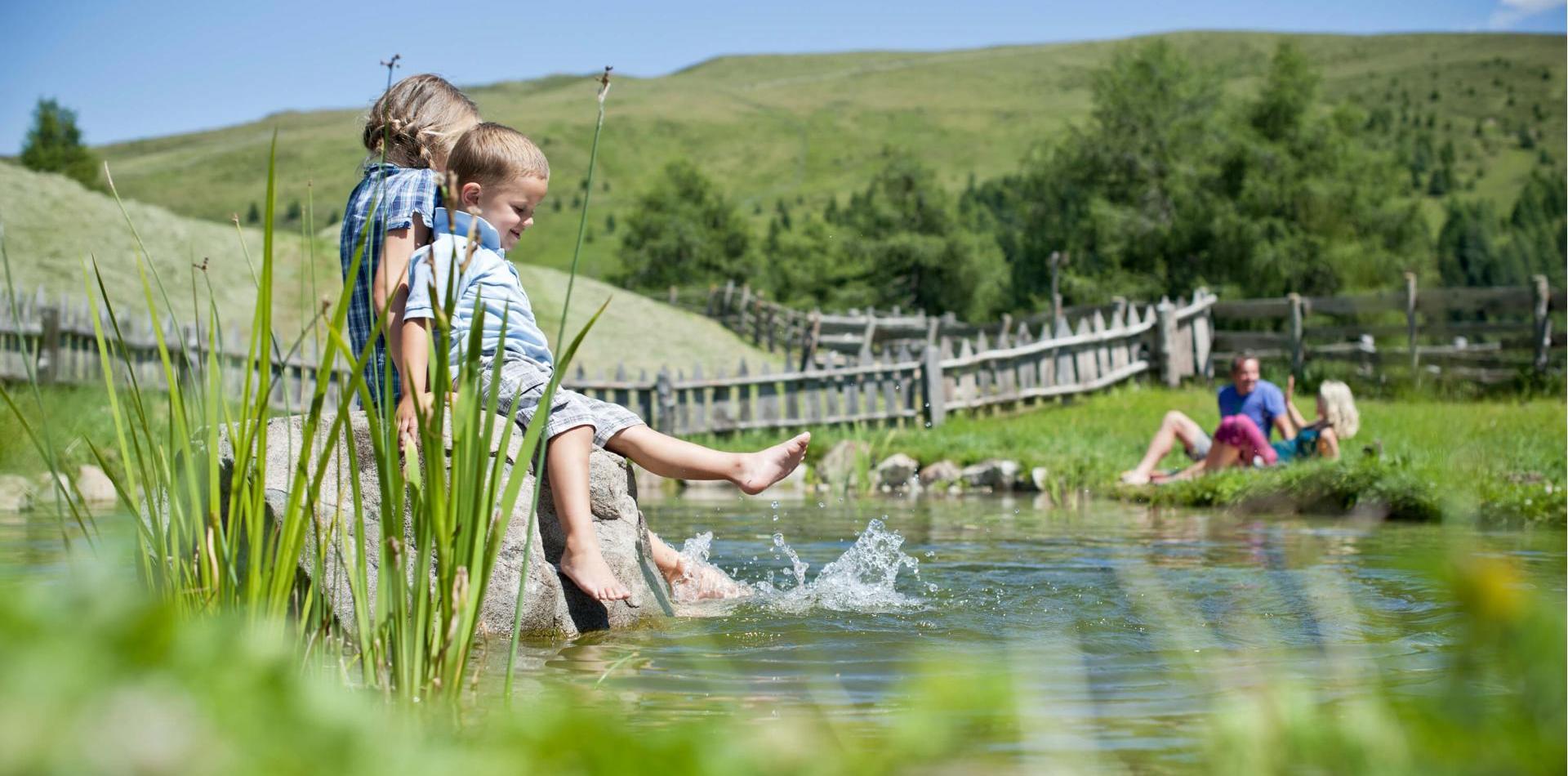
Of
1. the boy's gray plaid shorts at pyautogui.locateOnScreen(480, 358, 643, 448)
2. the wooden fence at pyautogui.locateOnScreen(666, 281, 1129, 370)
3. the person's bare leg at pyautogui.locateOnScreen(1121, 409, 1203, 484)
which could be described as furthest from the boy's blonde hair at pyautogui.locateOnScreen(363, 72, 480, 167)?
the wooden fence at pyautogui.locateOnScreen(666, 281, 1129, 370)

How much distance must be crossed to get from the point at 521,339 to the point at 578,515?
55 cm

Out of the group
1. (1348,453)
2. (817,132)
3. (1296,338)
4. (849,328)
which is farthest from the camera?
(817,132)

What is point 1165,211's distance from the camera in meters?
38.5

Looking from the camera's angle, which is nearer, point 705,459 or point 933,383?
point 705,459

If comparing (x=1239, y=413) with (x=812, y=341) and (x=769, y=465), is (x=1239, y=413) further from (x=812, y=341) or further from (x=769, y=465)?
(x=812, y=341)

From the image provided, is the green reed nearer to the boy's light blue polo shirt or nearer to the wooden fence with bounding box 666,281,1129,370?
the boy's light blue polo shirt

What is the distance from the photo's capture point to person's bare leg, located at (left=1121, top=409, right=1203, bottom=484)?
1001 centimetres

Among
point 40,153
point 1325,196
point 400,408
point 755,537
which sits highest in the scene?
point 40,153

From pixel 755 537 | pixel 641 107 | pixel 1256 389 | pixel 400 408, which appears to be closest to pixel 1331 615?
pixel 400 408

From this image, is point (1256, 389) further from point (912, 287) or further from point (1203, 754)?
point (912, 287)

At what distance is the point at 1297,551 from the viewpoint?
20.2 ft

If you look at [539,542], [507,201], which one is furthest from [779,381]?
[507,201]

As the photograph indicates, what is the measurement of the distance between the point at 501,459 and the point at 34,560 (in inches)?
156

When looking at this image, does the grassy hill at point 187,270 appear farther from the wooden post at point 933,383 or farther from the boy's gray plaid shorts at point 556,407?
the boy's gray plaid shorts at point 556,407
